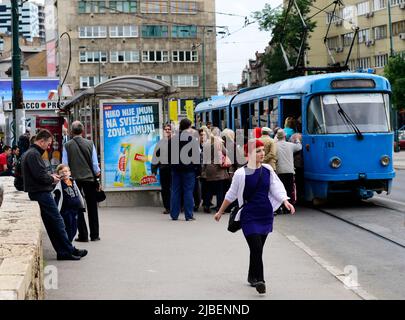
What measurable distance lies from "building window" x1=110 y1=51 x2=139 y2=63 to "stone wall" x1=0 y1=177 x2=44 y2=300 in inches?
3506

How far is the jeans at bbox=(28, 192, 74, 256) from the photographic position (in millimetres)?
10609

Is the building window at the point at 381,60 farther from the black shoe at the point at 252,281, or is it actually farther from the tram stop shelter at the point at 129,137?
the black shoe at the point at 252,281

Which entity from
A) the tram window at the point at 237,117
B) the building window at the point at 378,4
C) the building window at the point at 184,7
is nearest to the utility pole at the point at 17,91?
the tram window at the point at 237,117

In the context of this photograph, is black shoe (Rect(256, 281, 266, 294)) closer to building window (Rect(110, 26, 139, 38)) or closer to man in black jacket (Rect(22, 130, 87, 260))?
man in black jacket (Rect(22, 130, 87, 260))

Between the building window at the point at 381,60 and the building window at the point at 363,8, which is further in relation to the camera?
the building window at the point at 363,8

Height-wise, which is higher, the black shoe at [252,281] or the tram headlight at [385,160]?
the tram headlight at [385,160]

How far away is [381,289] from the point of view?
924 centimetres

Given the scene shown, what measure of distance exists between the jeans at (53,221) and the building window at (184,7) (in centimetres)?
8946

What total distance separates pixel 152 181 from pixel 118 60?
8219cm

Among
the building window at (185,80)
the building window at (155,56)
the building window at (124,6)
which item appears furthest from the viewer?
the building window at (185,80)

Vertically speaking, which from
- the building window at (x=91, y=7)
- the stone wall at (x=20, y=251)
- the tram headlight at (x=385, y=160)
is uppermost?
the building window at (x=91, y=7)

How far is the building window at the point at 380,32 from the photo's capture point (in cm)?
7894
